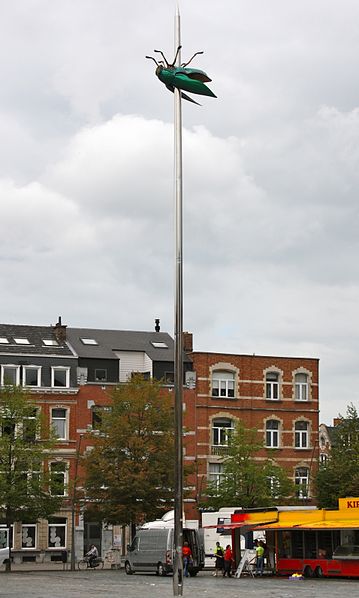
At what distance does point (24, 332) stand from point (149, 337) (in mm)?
10925

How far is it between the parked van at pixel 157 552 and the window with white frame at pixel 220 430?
26063 mm

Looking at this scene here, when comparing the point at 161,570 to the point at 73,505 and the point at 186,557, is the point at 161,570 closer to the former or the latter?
the point at 186,557

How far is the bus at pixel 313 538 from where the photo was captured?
51.0 meters

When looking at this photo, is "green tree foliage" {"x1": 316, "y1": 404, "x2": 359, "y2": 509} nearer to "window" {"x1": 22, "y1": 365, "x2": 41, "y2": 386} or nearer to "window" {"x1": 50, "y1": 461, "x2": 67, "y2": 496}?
"window" {"x1": 50, "y1": 461, "x2": 67, "y2": 496}

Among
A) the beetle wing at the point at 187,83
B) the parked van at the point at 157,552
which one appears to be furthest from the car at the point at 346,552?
the beetle wing at the point at 187,83

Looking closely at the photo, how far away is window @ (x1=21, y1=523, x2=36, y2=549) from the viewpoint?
8100cm

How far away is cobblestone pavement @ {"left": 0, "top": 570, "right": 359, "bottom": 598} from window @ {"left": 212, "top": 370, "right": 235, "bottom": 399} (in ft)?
115

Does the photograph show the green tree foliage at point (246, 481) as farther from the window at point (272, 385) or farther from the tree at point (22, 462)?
the tree at point (22, 462)

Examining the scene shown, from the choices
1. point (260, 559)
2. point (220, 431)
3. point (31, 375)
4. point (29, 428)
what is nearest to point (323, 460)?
point (220, 431)

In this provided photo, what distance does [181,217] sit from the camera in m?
32.9

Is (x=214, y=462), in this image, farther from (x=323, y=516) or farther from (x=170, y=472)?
(x=323, y=516)

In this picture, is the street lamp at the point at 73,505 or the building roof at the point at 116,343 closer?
the street lamp at the point at 73,505

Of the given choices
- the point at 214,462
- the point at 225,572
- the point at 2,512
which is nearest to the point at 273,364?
the point at 214,462

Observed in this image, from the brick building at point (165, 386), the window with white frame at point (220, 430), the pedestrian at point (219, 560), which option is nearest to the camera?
the pedestrian at point (219, 560)
